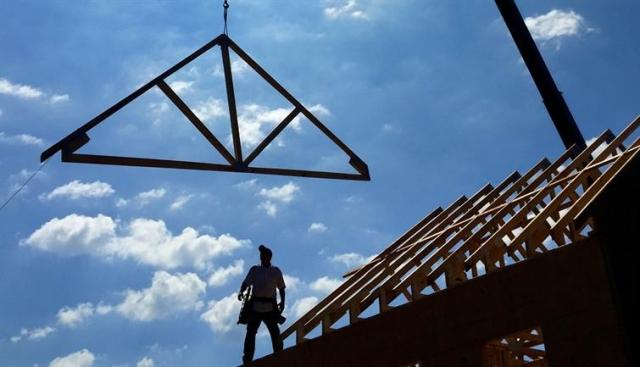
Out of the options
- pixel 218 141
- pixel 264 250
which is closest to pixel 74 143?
pixel 218 141

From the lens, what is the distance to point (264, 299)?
1022 cm

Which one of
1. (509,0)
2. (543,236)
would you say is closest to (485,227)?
(543,236)

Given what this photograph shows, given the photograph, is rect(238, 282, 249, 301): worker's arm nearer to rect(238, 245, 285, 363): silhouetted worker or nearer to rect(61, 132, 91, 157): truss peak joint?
rect(238, 245, 285, 363): silhouetted worker

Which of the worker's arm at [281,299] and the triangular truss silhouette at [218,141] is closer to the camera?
the triangular truss silhouette at [218,141]

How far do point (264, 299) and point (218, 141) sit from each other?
2574mm

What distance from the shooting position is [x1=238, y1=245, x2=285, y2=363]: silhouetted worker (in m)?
10.2

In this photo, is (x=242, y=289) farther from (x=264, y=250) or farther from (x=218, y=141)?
(x=218, y=141)

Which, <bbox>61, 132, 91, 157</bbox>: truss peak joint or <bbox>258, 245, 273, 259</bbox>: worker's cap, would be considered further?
<bbox>258, 245, 273, 259</bbox>: worker's cap

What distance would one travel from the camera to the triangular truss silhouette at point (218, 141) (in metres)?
7.82

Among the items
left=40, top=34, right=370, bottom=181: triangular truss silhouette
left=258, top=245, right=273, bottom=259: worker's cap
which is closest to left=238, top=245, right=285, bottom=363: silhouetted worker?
left=258, top=245, right=273, bottom=259: worker's cap

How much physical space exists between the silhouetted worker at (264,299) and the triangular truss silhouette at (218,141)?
1.77 m

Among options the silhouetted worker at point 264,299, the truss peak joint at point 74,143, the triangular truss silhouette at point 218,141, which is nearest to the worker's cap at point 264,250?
the silhouetted worker at point 264,299

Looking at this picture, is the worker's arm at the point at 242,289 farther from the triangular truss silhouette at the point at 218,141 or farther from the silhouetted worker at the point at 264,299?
the triangular truss silhouette at the point at 218,141

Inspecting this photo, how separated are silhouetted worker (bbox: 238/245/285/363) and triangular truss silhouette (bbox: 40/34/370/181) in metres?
1.77
